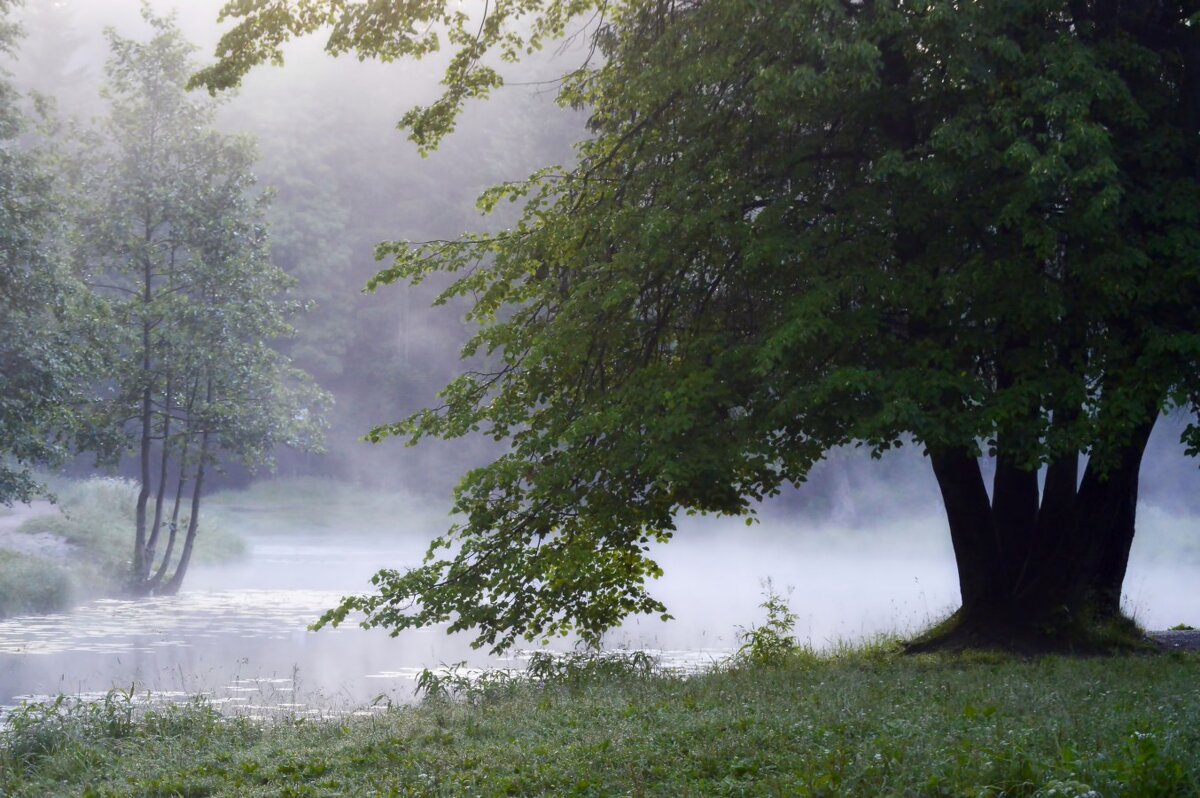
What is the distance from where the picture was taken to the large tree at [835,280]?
11.2 metres

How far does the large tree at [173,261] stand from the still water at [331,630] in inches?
178

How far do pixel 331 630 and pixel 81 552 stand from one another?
9658 mm

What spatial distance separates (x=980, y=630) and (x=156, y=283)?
86.7 feet

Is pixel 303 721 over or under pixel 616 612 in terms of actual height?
under

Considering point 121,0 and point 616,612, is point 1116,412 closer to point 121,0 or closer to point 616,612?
point 616,612

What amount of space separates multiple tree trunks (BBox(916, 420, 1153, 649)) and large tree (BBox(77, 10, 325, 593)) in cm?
2092

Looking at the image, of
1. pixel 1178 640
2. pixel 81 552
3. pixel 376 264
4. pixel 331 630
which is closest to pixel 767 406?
pixel 1178 640

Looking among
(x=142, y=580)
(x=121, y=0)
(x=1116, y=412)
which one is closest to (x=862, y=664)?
(x=1116, y=412)

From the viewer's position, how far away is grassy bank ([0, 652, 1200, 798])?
6285mm

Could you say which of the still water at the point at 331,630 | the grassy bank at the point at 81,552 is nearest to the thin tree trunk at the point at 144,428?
the grassy bank at the point at 81,552

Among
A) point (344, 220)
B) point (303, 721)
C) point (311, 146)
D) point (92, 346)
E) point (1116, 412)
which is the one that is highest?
point (311, 146)

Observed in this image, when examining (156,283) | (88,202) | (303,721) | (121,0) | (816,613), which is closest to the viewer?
(303,721)

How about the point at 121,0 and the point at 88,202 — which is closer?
the point at 88,202

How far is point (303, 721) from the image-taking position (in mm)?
Answer: 10391
